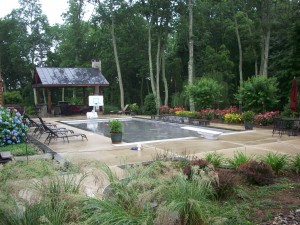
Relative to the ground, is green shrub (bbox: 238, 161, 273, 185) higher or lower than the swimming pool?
higher

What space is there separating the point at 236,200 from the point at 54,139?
8496 millimetres

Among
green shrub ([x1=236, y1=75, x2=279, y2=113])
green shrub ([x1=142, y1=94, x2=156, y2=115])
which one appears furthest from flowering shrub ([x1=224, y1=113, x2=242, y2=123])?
green shrub ([x1=142, y1=94, x2=156, y2=115])

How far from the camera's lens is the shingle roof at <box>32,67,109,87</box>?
23500 mm

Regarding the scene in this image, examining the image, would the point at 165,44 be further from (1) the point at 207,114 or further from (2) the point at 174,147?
(2) the point at 174,147

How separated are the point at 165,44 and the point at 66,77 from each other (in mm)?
9331

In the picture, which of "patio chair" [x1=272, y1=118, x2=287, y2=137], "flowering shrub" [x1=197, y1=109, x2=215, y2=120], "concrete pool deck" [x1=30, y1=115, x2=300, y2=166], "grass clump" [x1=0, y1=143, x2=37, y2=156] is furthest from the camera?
"flowering shrub" [x1=197, y1=109, x2=215, y2=120]

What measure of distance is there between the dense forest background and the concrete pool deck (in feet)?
37.4

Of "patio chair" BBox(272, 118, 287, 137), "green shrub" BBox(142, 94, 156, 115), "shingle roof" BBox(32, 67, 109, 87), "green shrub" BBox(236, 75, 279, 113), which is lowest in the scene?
"patio chair" BBox(272, 118, 287, 137)

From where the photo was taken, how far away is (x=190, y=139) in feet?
36.8

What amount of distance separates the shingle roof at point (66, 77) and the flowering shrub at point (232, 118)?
11515 millimetres

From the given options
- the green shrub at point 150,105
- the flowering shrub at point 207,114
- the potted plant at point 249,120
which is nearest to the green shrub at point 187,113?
the flowering shrub at point 207,114

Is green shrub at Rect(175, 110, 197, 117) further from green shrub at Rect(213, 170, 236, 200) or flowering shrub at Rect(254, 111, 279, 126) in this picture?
green shrub at Rect(213, 170, 236, 200)

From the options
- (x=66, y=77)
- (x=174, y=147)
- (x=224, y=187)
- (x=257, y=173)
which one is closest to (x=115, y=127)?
(x=174, y=147)

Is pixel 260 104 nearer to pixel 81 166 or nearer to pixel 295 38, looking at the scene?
pixel 295 38
